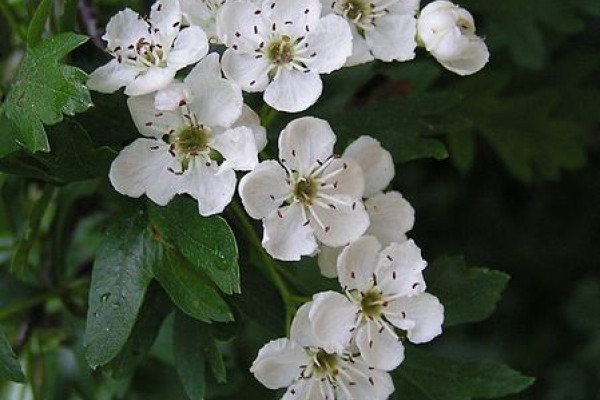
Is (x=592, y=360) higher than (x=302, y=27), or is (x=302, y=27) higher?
(x=302, y=27)

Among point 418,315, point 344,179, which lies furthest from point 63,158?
point 418,315

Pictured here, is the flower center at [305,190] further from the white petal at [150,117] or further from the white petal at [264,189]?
the white petal at [150,117]

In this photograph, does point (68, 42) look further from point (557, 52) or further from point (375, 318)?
point (557, 52)

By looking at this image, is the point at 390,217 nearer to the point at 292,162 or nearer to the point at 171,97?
the point at 292,162

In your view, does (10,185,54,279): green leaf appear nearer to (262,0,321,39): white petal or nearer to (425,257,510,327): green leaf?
(262,0,321,39): white petal

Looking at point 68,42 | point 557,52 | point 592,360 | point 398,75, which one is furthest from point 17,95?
point 592,360

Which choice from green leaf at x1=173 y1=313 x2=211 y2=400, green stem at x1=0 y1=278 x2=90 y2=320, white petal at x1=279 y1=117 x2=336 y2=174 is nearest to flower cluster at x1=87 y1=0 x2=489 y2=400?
white petal at x1=279 y1=117 x2=336 y2=174
